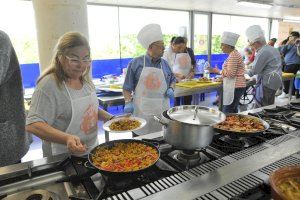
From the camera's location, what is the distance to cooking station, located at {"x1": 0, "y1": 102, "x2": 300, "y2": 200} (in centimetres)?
91

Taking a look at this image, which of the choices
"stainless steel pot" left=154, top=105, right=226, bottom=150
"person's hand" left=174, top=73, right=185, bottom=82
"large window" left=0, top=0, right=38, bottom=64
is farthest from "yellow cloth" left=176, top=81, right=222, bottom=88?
"large window" left=0, top=0, right=38, bottom=64

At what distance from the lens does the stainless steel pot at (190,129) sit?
1065 millimetres

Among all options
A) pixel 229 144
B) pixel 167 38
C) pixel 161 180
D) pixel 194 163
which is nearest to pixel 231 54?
Answer: pixel 229 144

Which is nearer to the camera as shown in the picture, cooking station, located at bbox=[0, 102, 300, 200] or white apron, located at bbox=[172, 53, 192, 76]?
cooking station, located at bbox=[0, 102, 300, 200]

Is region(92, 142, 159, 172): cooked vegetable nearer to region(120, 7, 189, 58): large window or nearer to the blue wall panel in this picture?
the blue wall panel

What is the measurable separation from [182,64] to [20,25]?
336 centimetres

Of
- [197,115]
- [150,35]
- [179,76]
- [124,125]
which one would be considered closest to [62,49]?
[124,125]

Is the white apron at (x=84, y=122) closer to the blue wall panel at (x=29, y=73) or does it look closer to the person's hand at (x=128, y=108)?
the person's hand at (x=128, y=108)

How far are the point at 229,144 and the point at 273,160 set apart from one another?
25 cm

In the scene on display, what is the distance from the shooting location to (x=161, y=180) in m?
0.99

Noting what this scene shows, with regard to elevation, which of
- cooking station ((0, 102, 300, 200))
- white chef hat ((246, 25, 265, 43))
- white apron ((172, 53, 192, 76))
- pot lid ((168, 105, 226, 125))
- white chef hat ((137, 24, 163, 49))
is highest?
white chef hat ((246, 25, 265, 43))

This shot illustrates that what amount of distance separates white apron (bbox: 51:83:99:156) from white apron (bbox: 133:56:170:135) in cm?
87

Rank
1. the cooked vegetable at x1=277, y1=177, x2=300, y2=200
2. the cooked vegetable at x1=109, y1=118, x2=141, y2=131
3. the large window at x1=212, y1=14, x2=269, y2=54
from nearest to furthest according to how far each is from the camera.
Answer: the cooked vegetable at x1=277, y1=177, x2=300, y2=200
the cooked vegetable at x1=109, y1=118, x2=141, y2=131
the large window at x1=212, y1=14, x2=269, y2=54

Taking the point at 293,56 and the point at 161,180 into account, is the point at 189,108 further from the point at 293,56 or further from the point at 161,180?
the point at 293,56
